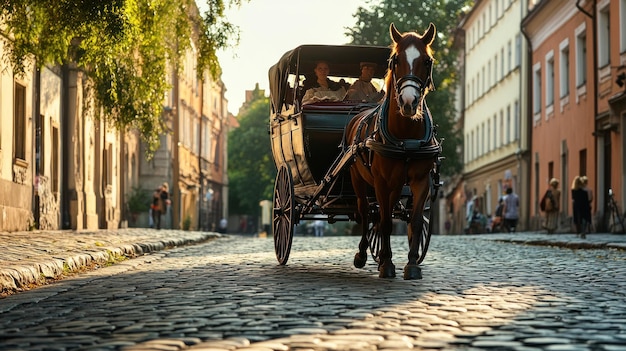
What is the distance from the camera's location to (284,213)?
1409 cm

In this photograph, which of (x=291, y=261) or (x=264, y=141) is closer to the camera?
(x=291, y=261)

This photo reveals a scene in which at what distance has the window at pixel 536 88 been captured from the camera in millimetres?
45906

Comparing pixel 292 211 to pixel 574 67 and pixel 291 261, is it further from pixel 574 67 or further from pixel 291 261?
pixel 574 67

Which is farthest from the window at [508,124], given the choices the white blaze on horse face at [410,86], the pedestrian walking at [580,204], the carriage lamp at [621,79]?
the white blaze on horse face at [410,86]

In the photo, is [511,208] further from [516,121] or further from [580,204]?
[516,121]

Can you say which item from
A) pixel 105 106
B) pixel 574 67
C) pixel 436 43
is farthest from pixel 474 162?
pixel 105 106

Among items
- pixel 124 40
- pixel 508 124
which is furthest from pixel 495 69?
pixel 124 40

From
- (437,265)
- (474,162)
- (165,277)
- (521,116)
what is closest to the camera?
(165,277)

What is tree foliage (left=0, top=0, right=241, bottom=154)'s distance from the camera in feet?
46.4

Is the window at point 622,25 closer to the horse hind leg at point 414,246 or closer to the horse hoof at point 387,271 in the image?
the horse hoof at point 387,271

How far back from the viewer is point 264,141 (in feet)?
313

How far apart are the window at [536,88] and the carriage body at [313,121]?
31.9 metres

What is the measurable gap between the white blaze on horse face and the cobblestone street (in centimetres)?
168

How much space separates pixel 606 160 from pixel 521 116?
14.7 m
